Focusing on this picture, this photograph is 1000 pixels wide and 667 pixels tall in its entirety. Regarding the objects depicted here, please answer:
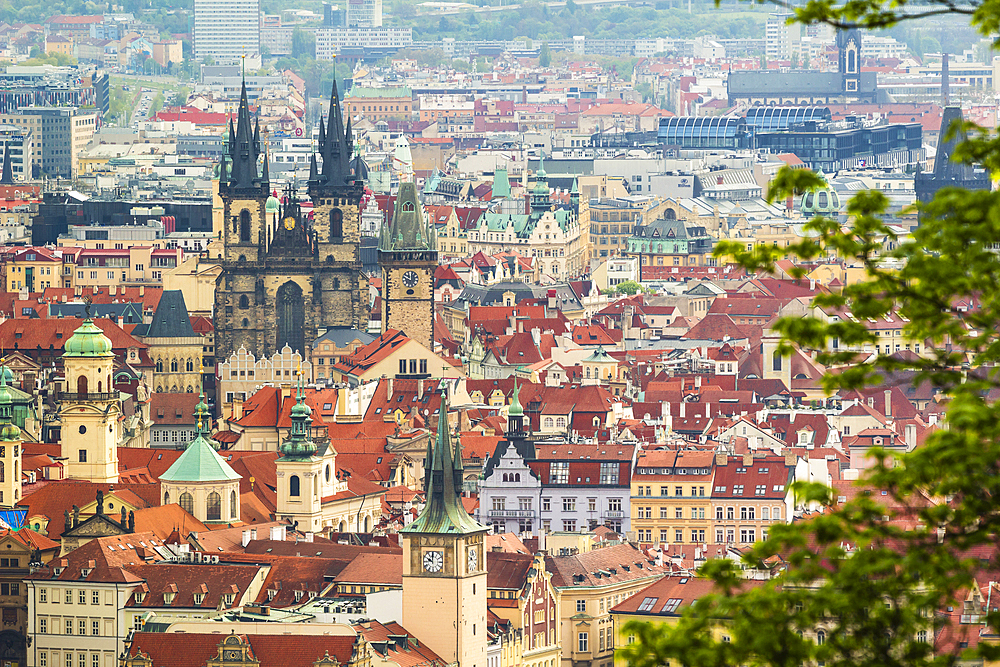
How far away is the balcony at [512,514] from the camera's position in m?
108

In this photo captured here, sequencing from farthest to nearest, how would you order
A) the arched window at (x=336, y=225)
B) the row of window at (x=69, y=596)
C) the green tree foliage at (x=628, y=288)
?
1. the green tree foliage at (x=628, y=288)
2. the arched window at (x=336, y=225)
3. the row of window at (x=69, y=596)

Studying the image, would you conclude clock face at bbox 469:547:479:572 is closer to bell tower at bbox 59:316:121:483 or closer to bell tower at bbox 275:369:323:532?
bell tower at bbox 275:369:323:532

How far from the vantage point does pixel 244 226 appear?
477 feet

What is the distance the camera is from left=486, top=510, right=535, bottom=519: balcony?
108 meters

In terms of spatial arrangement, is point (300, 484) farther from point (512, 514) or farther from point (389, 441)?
point (389, 441)

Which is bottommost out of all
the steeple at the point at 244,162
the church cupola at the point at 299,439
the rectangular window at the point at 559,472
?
the rectangular window at the point at 559,472

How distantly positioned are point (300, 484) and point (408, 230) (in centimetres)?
3890

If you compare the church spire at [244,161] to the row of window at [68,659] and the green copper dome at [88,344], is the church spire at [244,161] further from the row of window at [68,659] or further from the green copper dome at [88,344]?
the row of window at [68,659]

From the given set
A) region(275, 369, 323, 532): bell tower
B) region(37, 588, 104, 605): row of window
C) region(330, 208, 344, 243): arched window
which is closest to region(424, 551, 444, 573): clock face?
region(37, 588, 104, 605): row of window

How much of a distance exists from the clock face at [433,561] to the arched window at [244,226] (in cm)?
6667

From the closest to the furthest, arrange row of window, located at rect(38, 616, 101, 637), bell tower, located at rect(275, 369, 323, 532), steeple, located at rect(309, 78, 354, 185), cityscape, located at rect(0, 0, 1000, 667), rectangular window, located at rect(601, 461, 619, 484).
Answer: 1. cityscape, located at rect(0, 0, 1000, 667)
2. row of window, located at rect(38, 616, 101, 637)
3. bell tower, located at rect(275, 369, 323, 532)
4. rectangular window, located at rect(601, 461, 619, 484)
5. steeple, located at rect(309, 78, 354, 185)

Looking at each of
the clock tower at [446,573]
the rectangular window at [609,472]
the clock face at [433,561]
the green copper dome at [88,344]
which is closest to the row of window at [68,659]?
the clock tower at [446,573]

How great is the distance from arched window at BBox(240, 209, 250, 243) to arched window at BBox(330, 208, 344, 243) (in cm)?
419

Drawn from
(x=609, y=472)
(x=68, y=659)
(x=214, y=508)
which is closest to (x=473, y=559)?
(x=68, y=659)
